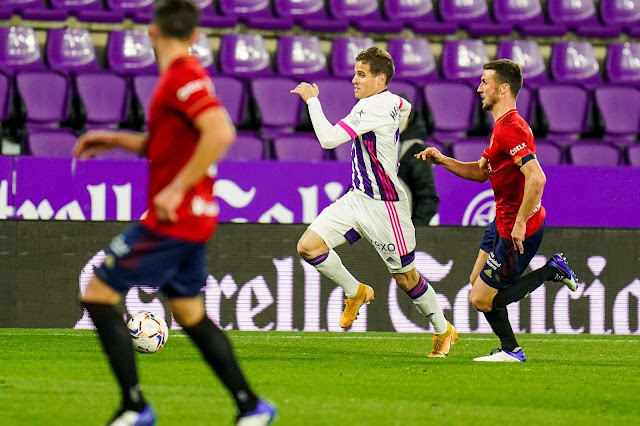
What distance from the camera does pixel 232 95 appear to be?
12383 millimetres

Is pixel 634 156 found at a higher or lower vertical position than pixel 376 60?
lower

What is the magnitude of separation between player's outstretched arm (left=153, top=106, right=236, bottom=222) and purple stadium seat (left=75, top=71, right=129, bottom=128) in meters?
8.32

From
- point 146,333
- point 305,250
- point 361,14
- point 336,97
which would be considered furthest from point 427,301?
point 361,14

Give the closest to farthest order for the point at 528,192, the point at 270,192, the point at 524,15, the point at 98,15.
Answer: the point at 528,192 < the point at 270,192 < the point at 98,15 < the point at 524,15

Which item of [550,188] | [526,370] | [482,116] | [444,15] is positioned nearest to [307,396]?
[526,370]

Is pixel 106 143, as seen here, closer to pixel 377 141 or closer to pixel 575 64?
pixel 377 141

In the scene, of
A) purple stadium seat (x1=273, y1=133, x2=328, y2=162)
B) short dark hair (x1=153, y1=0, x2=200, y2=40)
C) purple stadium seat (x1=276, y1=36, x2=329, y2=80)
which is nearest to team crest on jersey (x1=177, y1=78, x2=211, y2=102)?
short dark hair (x1=153, y1=0, x2=200, y2=40)

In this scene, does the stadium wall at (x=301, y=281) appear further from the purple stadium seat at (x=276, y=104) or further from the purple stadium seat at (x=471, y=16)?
the purple stadium seat at (x=471, y=16)

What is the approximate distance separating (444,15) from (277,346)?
7209 mm

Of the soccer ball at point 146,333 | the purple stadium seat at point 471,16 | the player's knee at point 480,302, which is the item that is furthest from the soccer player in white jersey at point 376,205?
the purple stadium seat at point 471,16

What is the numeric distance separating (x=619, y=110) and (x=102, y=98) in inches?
229

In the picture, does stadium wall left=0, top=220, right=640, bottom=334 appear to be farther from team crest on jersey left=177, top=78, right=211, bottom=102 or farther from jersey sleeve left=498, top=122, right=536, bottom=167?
team crest on jersey left=177, top=78, right=211, bottom=102

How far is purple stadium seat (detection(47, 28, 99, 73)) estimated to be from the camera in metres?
12.7

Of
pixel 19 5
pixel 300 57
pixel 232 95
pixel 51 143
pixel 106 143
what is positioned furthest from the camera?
pixel 300 57
